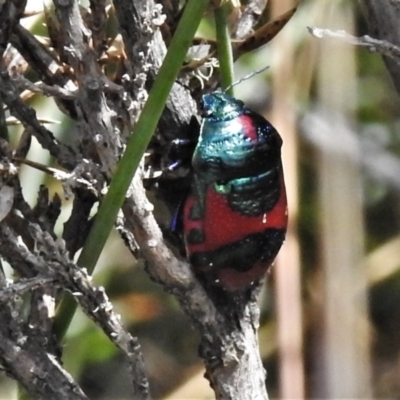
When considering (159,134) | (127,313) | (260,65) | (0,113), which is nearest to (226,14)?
(159,134)

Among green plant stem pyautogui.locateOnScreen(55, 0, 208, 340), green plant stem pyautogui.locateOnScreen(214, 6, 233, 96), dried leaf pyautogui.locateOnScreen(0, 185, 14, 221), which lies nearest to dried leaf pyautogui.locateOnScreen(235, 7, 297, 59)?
green plant stem pyautogui.locateOnScreen(214, 6, 233, 96)

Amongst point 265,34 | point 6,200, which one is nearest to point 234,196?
point 265,34

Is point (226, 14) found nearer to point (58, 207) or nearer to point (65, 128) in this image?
point (58, 207)

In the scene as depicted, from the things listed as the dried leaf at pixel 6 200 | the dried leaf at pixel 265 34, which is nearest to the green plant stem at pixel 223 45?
the dried leaf at pixel 265 34

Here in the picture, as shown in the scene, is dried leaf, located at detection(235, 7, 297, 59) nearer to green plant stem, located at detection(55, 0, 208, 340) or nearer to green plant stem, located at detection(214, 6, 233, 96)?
green plant stem, located at detection(214, 6, 233, 96)

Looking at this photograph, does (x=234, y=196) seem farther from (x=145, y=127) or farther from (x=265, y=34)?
(x=145, y=127)

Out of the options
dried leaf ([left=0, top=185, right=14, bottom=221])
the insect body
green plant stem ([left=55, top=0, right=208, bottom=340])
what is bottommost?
the insect body
